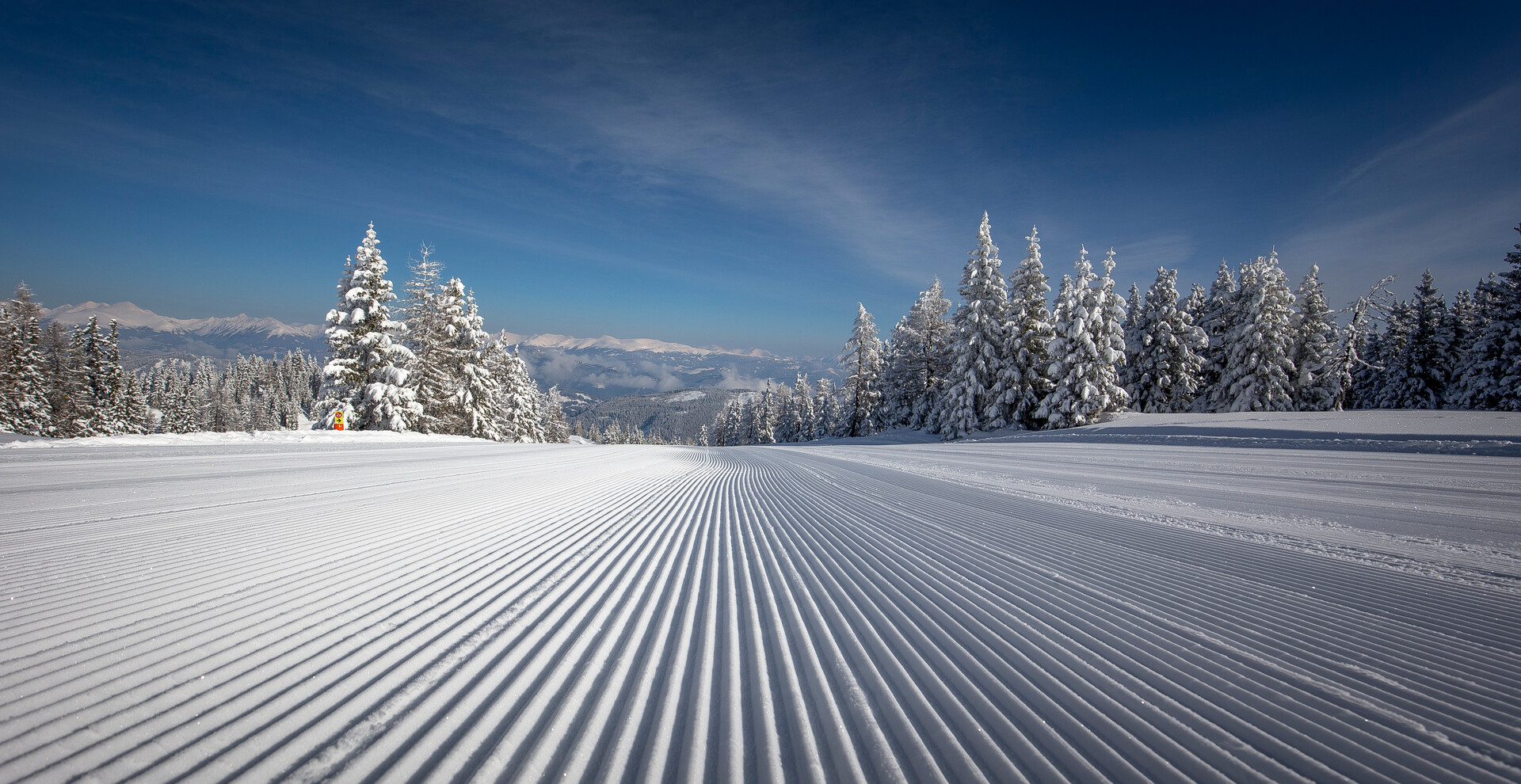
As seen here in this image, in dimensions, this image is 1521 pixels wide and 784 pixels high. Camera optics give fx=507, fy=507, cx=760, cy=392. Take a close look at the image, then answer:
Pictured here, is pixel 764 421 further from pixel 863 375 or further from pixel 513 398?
pixel 513 398

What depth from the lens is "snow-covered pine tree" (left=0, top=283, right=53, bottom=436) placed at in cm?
2198

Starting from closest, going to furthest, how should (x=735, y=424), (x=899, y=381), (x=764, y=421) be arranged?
1. (x=899, y=381)
2. (x=764, y=421)
3. (x=735, y=424)

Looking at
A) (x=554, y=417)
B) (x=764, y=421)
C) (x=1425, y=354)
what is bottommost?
(x=764, y=421)

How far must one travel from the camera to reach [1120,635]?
3.08 metres

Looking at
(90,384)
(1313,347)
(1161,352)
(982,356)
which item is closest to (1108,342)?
(982,356)

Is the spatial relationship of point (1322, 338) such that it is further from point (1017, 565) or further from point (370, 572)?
point (370, 572)

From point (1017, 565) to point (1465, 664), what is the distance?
2.34 m

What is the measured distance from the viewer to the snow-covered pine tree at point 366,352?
749 inches

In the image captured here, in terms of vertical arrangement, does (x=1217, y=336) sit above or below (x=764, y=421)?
above

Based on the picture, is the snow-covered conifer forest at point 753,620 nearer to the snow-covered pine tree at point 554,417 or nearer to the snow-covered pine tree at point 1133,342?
the snow-covered pine tree at point 1133,342

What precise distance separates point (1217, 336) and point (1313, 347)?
13.3ft

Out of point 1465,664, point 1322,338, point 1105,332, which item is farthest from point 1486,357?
point 1465,664

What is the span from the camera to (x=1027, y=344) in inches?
939

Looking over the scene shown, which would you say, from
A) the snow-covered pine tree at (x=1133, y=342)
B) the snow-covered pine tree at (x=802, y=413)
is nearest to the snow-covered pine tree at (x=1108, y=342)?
the snow-covered pine tree at (x=1133, y=342)
